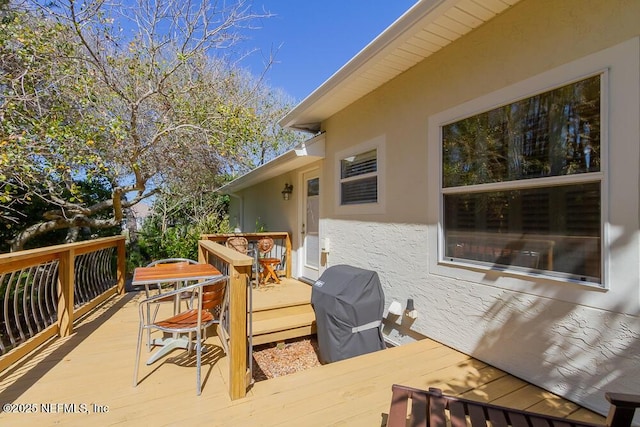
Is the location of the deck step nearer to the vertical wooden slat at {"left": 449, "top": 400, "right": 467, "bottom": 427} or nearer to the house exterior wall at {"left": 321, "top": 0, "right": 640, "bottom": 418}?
the house exterior wall at {"left": 321, "top": 0, "right": 640, "bottom": 418}

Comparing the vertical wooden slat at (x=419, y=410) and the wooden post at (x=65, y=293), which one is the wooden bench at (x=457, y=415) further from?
the wooden post at (x=65, y=293)

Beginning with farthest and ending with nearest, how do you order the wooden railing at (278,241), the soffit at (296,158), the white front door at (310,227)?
the wooden railing at (278,241) < the white front door at (310,227) < the soffit at (296,158)

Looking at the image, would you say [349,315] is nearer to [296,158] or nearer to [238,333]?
[238,333]

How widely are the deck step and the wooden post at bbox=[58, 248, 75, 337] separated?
6.99ft

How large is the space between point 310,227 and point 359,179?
2072 mm

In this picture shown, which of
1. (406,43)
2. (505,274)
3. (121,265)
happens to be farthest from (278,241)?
(505,274)

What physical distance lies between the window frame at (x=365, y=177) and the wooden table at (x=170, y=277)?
2.14m

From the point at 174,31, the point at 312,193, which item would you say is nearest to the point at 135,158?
the point at 174,31

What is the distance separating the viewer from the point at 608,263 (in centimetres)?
194

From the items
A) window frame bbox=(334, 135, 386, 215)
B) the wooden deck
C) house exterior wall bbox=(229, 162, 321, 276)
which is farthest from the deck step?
house exterior wall bbox=(229, 162, 321, 276)

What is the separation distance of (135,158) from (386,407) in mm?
5158

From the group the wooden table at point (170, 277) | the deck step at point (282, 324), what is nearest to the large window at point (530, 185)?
the deck step at point (282, 324)

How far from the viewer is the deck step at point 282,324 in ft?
12.8

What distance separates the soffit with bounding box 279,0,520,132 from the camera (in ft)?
8.29
